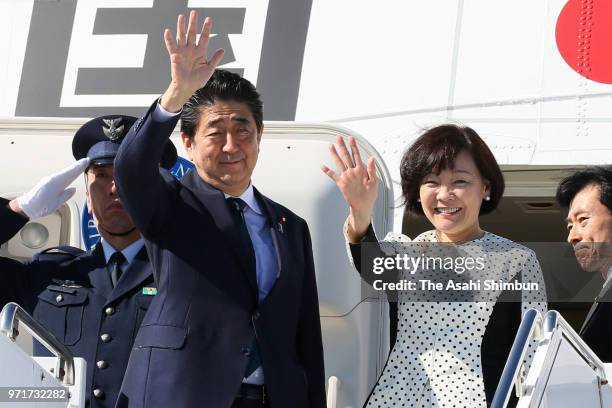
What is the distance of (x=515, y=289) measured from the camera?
3697mm

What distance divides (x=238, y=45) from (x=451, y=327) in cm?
286

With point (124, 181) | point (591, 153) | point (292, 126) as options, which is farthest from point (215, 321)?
point (591, 153)

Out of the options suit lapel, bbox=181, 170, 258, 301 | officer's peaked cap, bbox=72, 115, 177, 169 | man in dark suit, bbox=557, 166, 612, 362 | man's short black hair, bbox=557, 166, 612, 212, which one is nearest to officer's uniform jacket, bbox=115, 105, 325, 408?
suit lapel, bbox=181, 170, 258, 301

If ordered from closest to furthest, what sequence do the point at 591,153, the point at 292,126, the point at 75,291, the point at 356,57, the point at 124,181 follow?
1. the point at 124,181
2. the point at 75,291
3. the point at 292,126
4. the point at 591,153
5. the point at 356,57

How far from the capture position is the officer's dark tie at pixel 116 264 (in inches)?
156

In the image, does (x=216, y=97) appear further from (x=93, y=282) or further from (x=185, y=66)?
(x=93, y=282)

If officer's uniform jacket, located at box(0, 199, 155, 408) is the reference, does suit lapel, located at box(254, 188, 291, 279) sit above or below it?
above

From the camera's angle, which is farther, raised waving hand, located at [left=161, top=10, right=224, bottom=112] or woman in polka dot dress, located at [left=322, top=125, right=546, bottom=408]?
woman in polka dot dress, located at [left=322, top=125, right=546, bottom=408]

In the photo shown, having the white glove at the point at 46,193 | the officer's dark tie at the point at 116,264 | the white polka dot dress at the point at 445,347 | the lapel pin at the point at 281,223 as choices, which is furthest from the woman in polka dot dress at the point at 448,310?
the white glove at the point at 46,193

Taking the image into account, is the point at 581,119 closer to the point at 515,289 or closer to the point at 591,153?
the point at 591,153

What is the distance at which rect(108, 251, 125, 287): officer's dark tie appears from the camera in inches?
156

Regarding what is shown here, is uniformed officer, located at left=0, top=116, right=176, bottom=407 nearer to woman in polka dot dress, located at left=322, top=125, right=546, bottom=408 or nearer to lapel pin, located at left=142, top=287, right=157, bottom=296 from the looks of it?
lapel pin, located at left=142, top=287, right=157, bottom=296

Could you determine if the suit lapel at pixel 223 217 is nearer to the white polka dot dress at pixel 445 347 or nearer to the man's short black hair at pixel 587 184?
the white polka dot dress at pixel 445 347

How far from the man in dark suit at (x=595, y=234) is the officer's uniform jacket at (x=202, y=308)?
3.43ft
